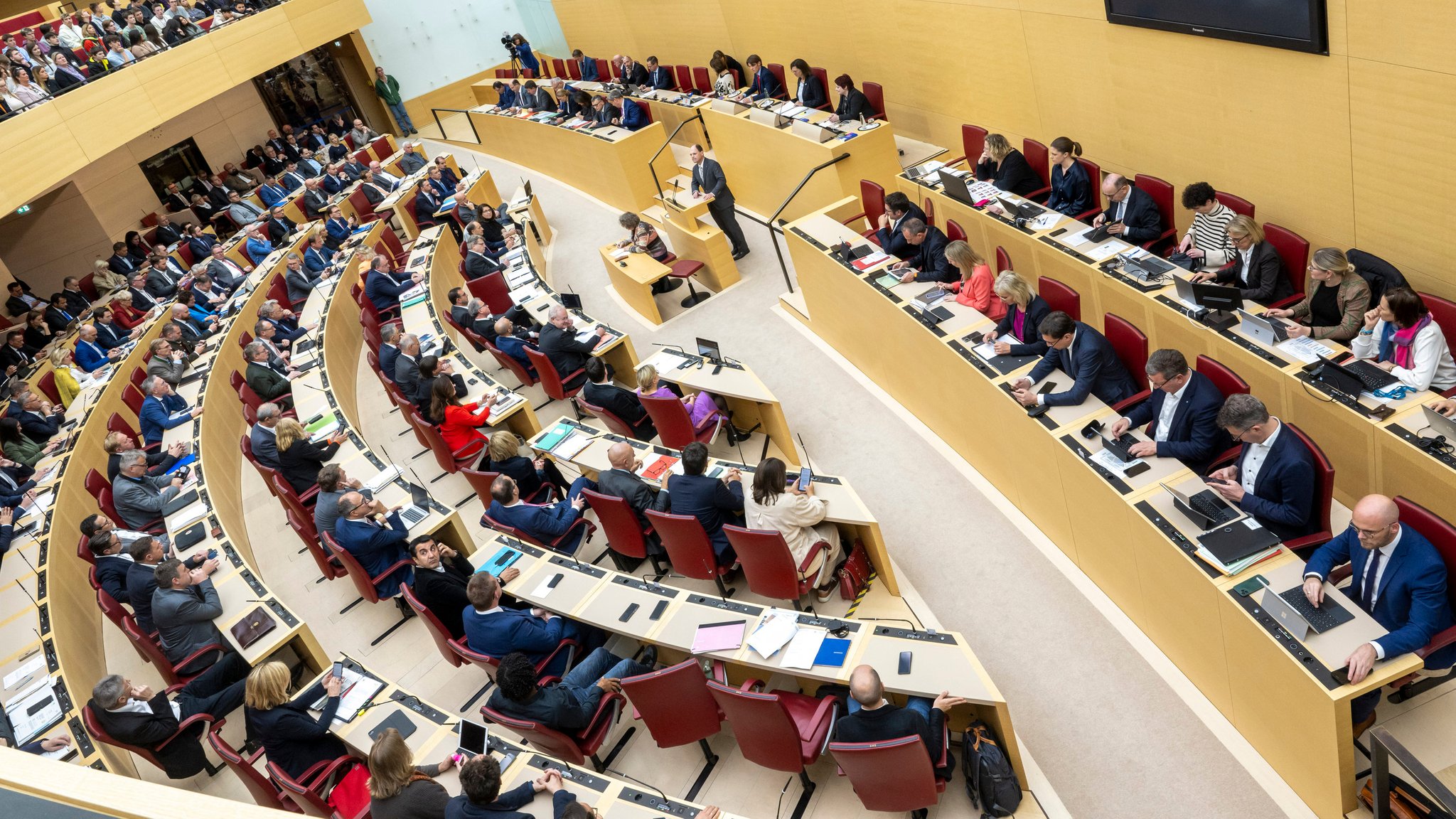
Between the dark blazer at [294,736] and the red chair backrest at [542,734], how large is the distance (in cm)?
96

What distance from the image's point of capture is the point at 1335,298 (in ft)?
17.7

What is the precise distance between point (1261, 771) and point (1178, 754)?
1.16 ft

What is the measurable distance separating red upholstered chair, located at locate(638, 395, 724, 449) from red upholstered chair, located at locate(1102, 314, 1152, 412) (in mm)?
3024

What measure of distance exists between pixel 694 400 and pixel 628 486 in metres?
1.64

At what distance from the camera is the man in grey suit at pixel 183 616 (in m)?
6.00

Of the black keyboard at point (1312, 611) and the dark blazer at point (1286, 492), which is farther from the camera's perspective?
the dark blazer at point (1286, 492)

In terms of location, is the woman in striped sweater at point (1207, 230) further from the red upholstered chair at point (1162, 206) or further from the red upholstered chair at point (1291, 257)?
the red upholstered chair at point (1162, 206)

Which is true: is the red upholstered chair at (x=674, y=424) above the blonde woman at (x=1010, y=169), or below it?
below

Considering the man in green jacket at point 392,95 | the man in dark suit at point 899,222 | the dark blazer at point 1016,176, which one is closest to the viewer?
the man in dark suit at point 899,222

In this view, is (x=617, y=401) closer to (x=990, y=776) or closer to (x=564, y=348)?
(x=564, y=348)

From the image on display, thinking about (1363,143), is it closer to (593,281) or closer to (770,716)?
(770,716)

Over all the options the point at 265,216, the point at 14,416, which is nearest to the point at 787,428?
the point at 14,416

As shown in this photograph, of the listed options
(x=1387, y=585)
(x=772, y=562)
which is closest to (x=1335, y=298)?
(x=1387, y=585)

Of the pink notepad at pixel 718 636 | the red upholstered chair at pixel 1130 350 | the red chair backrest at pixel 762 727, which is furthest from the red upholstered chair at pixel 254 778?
the red upholstered chair at pixel 1130 350
